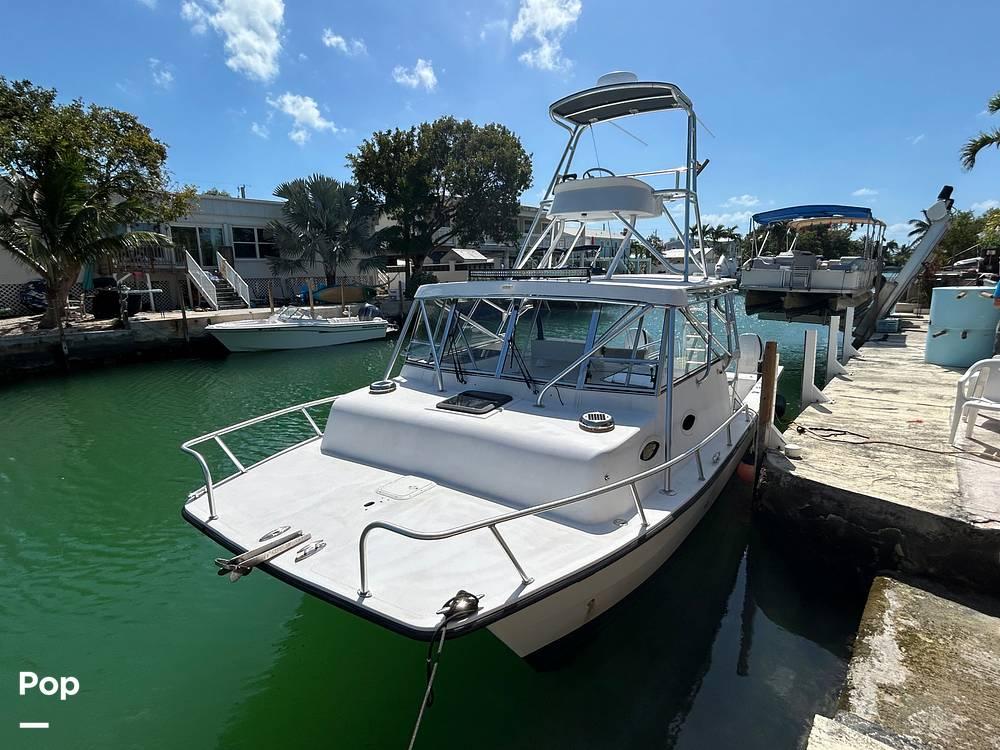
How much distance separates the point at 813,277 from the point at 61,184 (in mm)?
24910

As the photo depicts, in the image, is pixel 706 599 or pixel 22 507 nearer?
pixel 706 599

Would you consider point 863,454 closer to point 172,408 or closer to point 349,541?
point 349,541

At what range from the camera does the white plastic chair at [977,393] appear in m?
6.38

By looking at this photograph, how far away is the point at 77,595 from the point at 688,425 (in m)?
6.87

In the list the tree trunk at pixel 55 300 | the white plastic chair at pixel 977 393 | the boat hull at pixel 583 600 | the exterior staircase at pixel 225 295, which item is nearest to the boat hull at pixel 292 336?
the tree trunk at pixel 55 300

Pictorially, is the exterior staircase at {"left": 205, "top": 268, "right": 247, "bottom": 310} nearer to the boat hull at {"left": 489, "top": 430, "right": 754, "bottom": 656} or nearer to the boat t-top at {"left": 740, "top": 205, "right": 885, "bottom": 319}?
the boat t-top at {"left": 740, "top": 205, "right": 885, "bottom": 319}

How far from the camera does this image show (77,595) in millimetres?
5797

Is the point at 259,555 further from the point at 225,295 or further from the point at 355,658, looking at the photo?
the point at 225,295

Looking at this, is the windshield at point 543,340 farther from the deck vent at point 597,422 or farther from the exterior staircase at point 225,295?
the exterior staircase at point 225,295

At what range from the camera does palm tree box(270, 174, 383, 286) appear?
27969mm

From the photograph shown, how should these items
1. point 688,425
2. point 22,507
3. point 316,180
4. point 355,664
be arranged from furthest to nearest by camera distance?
point 316,180, point 22,507, point 688,425, point 355,664

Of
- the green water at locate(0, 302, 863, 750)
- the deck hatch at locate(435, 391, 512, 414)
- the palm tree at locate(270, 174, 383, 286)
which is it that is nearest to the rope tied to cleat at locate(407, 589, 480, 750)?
the green water at locate(0, 302, 863, 750)

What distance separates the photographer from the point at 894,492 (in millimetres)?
5480

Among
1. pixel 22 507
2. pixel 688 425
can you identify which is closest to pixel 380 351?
pixel 22 507
